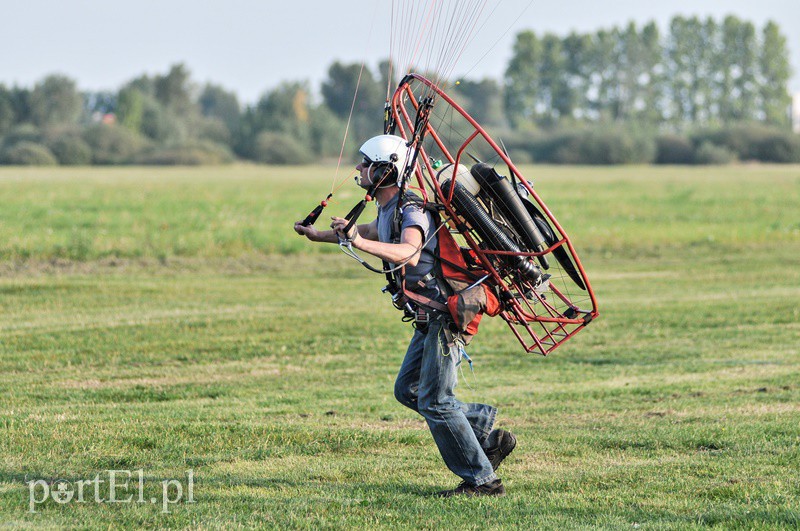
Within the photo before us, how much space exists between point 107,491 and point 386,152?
9.56ft

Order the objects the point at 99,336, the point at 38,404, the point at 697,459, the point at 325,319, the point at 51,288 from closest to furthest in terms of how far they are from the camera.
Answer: the point at 697,459 → the point at 38,404 → the point at 99,336 → the point at 325,319 → the point at 51,288

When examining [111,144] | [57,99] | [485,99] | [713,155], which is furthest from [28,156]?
[485,99]

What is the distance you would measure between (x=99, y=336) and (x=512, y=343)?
5633mm

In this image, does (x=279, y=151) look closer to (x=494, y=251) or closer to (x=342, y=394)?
(x=342, y=394)

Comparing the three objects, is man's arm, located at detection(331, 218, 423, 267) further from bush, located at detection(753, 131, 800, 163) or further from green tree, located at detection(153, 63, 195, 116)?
green tree, located at detection(153, 63, 195, 116)

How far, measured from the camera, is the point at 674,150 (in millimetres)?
105312

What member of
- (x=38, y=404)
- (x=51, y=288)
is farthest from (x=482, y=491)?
(x=51, y=288)

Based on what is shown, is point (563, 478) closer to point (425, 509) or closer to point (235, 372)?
point (425, 509)

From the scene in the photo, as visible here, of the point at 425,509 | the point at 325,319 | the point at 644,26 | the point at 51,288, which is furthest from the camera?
the point at 644,26

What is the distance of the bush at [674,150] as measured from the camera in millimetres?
104812

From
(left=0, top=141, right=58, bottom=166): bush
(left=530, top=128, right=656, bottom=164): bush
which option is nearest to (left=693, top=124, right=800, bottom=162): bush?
(left=530, top=128, right=656, bottom=164): bush

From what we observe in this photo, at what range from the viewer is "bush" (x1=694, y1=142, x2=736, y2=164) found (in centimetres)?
9931

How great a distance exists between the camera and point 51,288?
60.0 feet

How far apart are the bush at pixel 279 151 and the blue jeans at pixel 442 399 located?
102m
